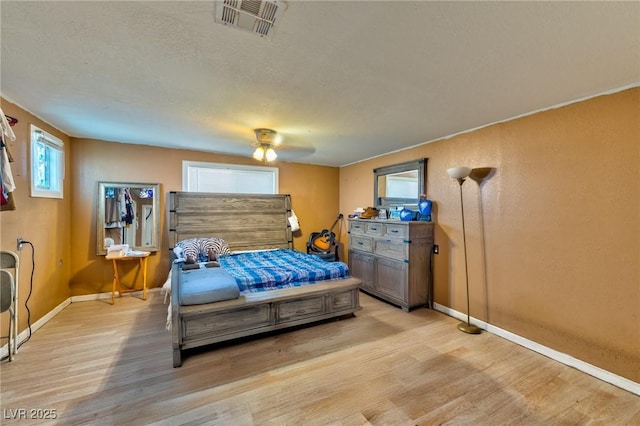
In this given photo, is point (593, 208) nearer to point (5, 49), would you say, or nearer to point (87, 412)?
point (87, 412)

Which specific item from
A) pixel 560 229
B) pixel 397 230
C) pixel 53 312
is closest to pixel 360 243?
pixel 397 230

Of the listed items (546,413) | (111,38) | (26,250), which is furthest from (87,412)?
(546,413)

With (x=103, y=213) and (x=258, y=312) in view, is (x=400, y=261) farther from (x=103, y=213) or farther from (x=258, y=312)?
(x=103, y=213)

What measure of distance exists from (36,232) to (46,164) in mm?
915

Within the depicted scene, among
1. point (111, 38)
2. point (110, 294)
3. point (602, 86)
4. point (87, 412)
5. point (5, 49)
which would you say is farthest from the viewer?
point (110, 294)

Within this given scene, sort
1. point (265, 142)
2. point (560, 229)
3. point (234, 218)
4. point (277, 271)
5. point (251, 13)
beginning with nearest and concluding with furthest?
point (251, 13), point (560, 229), point (277, 271), point (265, 142), point (234, 218)

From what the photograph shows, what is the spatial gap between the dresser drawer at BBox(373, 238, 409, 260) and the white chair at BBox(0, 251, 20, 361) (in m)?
4.08

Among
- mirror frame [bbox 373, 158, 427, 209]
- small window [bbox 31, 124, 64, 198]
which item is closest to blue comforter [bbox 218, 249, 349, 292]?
mirror frame [bbox 373, 158, 427, 209]

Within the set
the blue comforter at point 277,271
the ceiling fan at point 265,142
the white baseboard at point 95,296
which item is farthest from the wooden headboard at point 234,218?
the ceiling fan at point 265,142

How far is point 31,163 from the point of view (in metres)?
2.83

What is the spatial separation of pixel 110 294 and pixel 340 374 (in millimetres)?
3857

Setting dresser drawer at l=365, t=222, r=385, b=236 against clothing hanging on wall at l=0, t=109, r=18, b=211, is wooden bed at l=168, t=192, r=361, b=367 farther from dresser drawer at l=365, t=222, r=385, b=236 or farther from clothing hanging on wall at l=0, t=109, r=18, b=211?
clothing hanging on wall at l=0, t=109, r=18, b=211

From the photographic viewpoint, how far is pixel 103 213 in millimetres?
3947

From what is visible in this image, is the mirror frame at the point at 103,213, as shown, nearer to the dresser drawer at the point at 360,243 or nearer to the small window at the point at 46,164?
the small window at the point at 46,164
